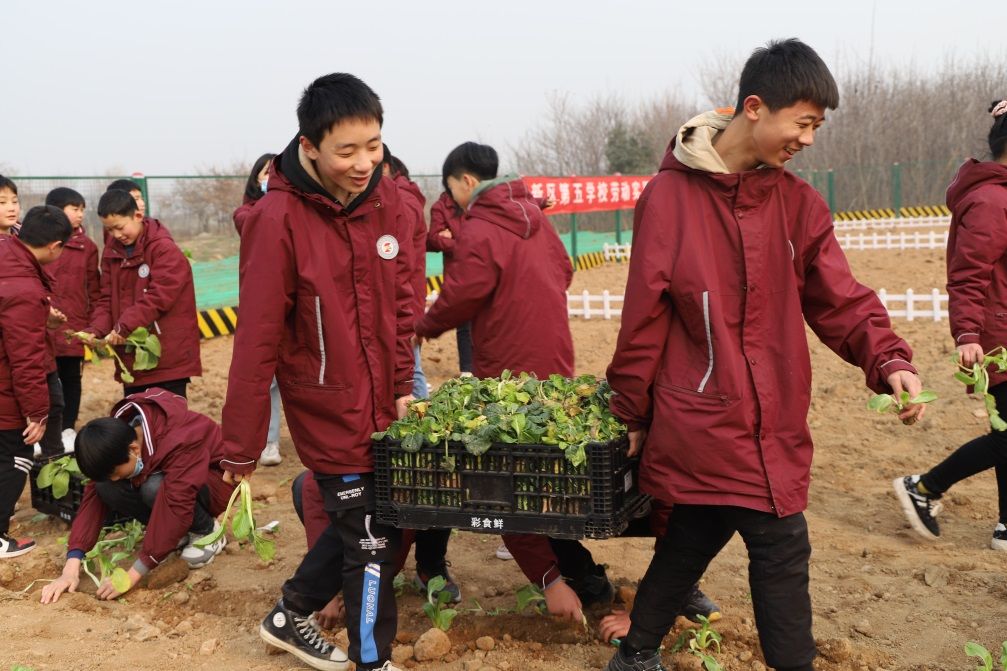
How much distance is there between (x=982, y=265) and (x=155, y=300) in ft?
14.7

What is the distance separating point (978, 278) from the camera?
4387mm

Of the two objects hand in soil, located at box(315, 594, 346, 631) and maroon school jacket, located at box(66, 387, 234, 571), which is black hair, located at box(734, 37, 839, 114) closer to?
hand in soil, located at box(315, 594, 346, 631)

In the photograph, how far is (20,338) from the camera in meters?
5.17

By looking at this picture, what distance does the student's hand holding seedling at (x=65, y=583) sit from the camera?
15.0 feet

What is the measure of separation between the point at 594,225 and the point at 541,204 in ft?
61.3

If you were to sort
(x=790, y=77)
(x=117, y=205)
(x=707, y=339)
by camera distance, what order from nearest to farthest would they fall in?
(x=790, y=77)
(x=707, y=339)
(x=117, y=205)

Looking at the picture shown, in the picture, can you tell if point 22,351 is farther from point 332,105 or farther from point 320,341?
point 332,105

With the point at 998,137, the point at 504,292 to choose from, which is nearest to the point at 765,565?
the point at 504,292

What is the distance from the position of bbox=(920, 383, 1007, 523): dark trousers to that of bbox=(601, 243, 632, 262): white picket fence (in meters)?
15.6

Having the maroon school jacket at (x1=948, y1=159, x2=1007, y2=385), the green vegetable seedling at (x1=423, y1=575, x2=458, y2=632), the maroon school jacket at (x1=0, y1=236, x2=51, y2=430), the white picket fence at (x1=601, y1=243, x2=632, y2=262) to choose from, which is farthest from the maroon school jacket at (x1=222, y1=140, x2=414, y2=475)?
the white picket fence at (x1=601, y1=243, x2=632, y2=262)

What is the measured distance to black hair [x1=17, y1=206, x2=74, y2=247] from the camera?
17.8ft

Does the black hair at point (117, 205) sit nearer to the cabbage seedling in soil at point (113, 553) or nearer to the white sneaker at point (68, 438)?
the cabbage seedling in soil at point (113, 553)

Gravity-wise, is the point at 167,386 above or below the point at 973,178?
below

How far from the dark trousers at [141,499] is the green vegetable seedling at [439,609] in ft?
4.61
